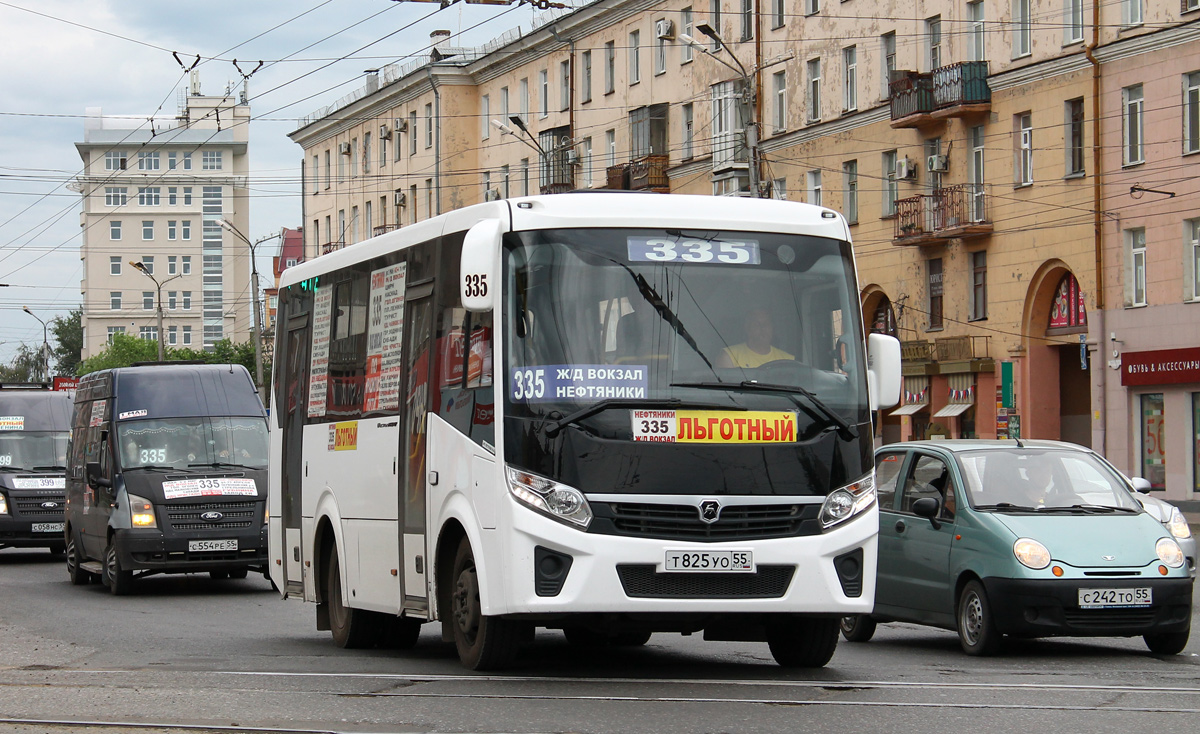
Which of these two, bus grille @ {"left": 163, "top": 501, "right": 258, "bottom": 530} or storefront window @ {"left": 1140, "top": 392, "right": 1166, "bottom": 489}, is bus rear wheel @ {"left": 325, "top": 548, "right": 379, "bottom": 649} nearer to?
bus grille @ {"left": 163, "top": 501, "right": 258, "bottom": 530}

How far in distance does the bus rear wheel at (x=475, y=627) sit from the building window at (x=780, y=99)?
43.6 m

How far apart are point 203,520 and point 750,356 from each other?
12.1 m

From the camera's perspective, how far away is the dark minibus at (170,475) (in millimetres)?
20781

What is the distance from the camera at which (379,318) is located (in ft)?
40.3

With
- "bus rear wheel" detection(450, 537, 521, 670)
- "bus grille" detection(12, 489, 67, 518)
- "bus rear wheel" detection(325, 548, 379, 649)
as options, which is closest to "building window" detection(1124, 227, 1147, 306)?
"bus grille" detection(12, 489, 67, 518)

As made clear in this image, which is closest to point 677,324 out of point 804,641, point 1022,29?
point 804,641

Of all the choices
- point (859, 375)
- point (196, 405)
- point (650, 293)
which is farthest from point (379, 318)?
point (196, 405)

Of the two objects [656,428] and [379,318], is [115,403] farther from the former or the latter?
[656,428]

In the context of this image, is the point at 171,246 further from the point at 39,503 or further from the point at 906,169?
the point at 39,503

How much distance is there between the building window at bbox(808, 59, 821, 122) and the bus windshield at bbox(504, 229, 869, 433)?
136 ft

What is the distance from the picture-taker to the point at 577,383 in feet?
32.1

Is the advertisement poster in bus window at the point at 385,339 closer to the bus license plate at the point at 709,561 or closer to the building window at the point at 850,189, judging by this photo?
the bus license plate at the point at 709,561

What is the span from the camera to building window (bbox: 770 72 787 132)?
52906 millimetres

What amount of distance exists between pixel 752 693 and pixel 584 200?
289 centimetres
